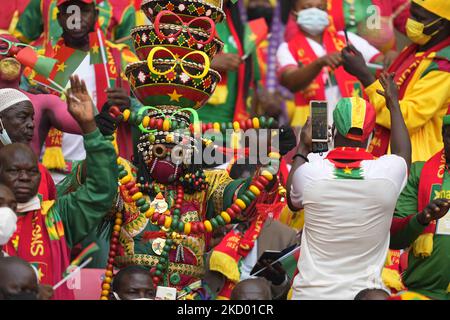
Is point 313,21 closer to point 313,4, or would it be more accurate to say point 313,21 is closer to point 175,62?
point 313,4

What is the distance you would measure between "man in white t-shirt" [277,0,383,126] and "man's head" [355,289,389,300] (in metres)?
4.01

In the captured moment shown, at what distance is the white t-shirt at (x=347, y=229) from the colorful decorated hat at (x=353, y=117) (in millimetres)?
231

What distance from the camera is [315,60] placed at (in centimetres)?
1155

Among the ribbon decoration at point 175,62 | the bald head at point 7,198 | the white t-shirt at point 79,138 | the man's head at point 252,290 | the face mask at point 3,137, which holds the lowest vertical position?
the man's head at point 252,290

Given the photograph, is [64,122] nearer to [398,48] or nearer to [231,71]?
[231,71]

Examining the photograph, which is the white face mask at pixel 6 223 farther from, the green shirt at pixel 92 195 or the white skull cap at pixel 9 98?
the white skull cap at pixel 9 98

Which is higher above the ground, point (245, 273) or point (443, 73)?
point (443, 73)

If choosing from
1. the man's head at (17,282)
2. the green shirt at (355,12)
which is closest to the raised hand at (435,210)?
the man's head at (17,282)

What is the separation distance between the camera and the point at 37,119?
9.38m

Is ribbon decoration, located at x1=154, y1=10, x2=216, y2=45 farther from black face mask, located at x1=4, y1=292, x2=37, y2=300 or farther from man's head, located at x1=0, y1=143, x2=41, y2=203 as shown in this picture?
black face mask, located at x1=4, y1=292, x2=37, y2=300

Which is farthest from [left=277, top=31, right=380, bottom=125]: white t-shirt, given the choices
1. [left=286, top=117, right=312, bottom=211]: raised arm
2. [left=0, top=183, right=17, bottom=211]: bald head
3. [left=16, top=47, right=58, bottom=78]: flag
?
[left=0, top=183, right=17, bottom=211]: bald head

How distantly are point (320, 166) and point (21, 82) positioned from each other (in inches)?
135

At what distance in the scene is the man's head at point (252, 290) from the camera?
8.29 metres

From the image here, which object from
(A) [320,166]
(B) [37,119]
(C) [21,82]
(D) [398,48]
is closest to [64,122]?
(B) [37,119]
